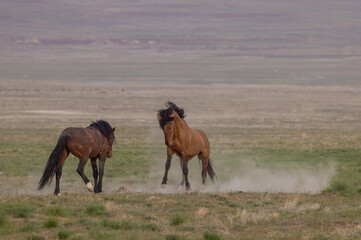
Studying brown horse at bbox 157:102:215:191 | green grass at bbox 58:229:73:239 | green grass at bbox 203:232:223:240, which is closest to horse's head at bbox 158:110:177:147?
brown horse at bbox 157:102:215:191

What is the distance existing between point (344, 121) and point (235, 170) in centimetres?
2510

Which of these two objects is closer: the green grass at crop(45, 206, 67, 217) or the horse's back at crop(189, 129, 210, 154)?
the green grass at crop(45, 206, 67, 217)

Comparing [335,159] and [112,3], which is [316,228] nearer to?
[335,159]

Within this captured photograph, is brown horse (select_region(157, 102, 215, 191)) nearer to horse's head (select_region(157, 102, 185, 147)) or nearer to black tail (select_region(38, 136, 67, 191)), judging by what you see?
horse's head (select_region(157, 102, 185, 147))

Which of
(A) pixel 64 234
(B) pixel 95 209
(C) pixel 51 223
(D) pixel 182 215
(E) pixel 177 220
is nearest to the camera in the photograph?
(A) pixel 64 234

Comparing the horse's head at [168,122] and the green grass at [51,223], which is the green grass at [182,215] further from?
the horse's head at [168,122]

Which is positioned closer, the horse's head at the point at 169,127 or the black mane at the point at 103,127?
the horse's head at the point at 169,127

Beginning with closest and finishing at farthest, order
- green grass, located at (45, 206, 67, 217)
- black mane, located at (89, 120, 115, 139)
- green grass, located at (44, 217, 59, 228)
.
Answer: green grass, located at (44, 217, 59, 228)
green grass, located at (45, 206, 67, 217)
black mane, located at (89, 120, 115, 139)

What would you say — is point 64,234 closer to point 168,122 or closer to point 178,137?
point 168,122

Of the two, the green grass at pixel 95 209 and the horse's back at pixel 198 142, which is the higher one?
the horse's back at pixel 198 142

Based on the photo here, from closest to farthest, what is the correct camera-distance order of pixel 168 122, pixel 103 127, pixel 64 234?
pixel 64 234
pixel 168 122
pixel 103 127

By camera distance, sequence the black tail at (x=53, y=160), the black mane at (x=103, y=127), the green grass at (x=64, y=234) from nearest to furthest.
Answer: the green grass at (x=64, y=234), the black tail at (x=53, y=160), the black mane at (x=103, y=127)

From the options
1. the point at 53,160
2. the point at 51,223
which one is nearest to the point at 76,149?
the point at 53,160

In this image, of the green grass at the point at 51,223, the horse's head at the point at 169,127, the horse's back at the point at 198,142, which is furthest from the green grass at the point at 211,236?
the horse's back at the point at 198,142
